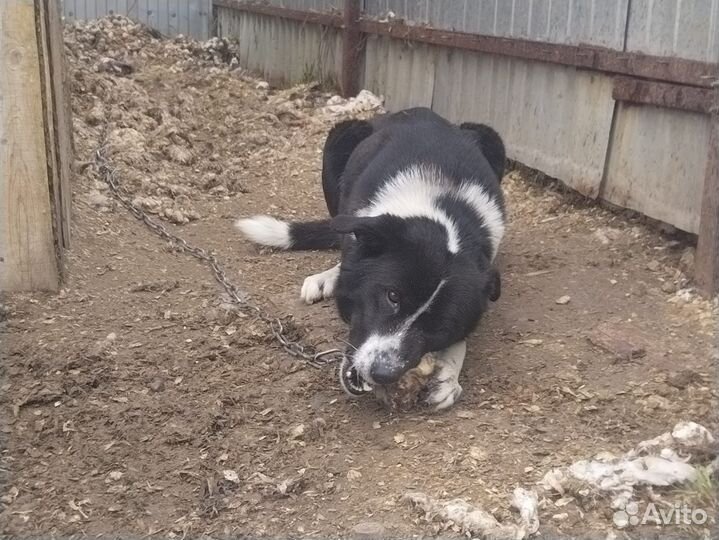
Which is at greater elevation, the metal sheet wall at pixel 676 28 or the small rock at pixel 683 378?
the metal sheet wall at pixel 676 28

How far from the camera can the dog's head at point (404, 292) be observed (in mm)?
3039

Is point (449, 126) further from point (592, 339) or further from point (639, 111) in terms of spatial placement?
point (592, 339)

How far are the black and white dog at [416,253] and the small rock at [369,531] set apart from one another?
25.0 inches

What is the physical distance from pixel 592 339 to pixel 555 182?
2.01 meters

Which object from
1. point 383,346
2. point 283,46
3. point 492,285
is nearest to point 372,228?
point 383,346

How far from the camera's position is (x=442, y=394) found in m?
3.15

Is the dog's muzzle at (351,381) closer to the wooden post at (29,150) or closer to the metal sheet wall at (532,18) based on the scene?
the wooden post at (29,150)

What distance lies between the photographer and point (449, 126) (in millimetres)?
4457

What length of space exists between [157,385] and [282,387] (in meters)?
0.48

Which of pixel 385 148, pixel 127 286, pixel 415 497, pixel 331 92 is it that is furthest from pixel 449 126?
pixel 331 92

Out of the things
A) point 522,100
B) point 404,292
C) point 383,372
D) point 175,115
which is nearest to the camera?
point 383,372

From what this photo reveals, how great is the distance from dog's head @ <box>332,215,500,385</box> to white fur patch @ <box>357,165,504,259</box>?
0.79 feet

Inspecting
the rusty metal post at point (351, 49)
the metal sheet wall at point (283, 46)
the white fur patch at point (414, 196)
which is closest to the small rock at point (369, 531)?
the white fur patch at point (414, 196)

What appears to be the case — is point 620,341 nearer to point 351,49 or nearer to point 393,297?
point 393,297
